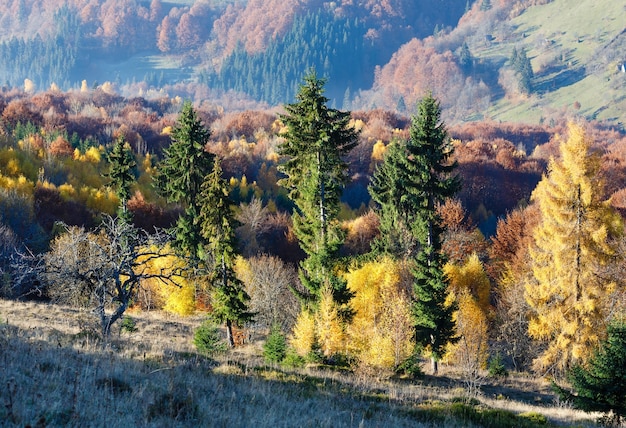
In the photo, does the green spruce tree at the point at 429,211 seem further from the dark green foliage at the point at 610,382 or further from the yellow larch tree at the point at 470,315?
the dark green foliage at the point at 610,382

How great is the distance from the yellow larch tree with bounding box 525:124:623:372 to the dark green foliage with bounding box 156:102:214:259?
62.3 feet

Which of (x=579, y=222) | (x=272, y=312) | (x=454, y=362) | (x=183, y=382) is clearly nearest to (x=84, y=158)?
(x=272, y=312)

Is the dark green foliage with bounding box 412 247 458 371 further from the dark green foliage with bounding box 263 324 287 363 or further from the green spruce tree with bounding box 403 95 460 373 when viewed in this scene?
the dark green foliage with bounding box 263 324 287 363

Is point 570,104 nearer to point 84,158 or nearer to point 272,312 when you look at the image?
point 84,158

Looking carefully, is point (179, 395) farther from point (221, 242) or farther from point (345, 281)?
point (221, 242)

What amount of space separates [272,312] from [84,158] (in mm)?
54592

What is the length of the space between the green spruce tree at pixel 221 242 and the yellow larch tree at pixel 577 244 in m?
15.1

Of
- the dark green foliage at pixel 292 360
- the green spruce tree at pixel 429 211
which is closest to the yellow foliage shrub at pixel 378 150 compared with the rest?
the green spruce tree at pixel 429 211

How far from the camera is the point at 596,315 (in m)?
24.0

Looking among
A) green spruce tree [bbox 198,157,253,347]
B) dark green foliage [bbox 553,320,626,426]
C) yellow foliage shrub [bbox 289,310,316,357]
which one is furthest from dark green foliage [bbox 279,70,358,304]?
dark green foliage [bbox 553,320,626,426]

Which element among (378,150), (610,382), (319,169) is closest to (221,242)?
(319,169)

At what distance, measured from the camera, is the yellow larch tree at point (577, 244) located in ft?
77.5

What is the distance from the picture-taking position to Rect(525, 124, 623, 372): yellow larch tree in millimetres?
23609

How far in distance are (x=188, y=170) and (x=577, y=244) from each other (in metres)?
21.4
